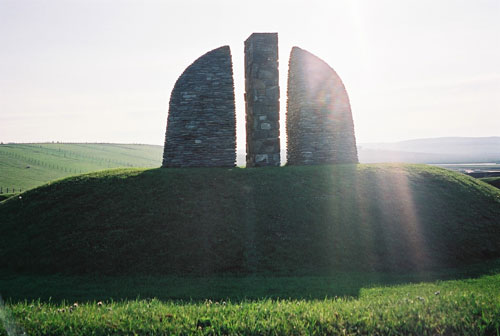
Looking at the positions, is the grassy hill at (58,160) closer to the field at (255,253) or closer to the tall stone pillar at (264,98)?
the field at (255,253)

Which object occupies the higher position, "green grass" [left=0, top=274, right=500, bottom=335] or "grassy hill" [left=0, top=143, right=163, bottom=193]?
"grassy hill" [left=0, top=143, right=163, bottom=193]

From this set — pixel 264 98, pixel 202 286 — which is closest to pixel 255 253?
pixel 202 286

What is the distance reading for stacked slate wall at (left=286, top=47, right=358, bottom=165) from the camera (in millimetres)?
22547

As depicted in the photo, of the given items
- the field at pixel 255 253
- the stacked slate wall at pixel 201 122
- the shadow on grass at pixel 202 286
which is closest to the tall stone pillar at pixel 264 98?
the stacked slate wall at pixel 201 122

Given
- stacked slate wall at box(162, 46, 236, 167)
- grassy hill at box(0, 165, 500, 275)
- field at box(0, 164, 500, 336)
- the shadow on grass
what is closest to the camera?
field at box(0, 164, 500, 336)

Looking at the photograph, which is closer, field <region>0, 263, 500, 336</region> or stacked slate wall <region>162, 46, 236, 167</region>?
field <region>0, 263, 500, 336</region>

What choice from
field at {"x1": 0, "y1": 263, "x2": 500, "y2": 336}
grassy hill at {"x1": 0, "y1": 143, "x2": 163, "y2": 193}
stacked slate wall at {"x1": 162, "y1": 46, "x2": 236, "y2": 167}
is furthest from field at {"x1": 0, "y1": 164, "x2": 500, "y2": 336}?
grassy hill at {"x1": 0, "y1": 143, "x2": 163, "y2": 193}

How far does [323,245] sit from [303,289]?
3.95 meters

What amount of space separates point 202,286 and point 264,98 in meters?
13.1

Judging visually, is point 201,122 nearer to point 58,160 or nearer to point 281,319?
point 281,319

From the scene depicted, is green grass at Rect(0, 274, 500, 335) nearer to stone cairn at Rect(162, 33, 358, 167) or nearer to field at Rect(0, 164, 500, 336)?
field at Rect(0, 164, 500, 336)

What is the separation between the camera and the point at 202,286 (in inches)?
441

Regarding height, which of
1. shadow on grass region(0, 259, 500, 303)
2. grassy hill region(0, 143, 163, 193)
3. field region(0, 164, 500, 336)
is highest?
grassy hill region(0, 143, 163, 193)

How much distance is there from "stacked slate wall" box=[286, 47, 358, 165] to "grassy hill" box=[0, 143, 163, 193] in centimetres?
5696
